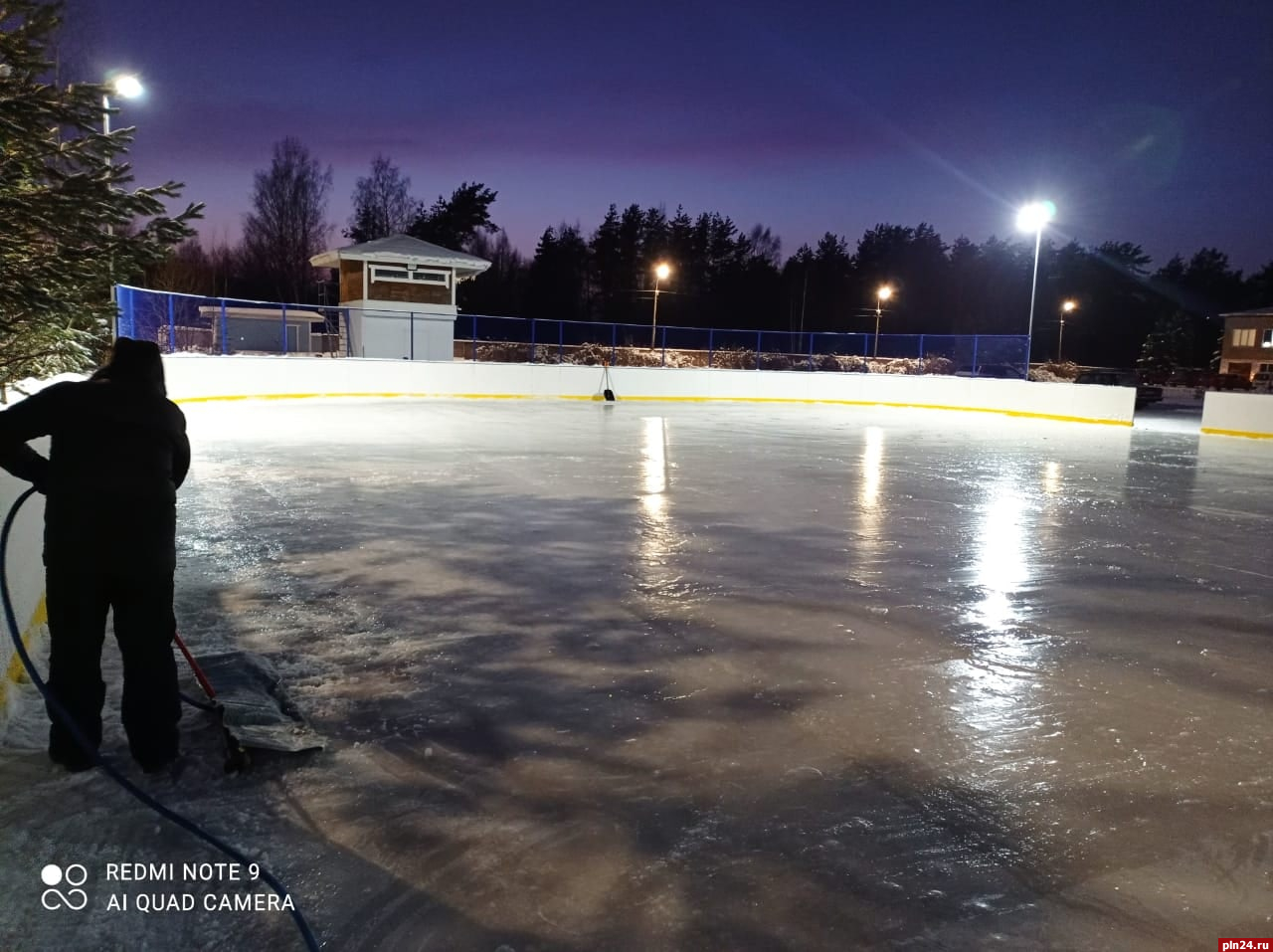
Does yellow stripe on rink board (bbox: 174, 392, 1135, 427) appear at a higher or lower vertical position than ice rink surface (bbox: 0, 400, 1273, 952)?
higher

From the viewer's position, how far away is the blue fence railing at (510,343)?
87.2ft

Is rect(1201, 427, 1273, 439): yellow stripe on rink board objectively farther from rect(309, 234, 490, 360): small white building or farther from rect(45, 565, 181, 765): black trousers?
rect(45, 565, 181, 765): black trousers

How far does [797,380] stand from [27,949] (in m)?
31.2

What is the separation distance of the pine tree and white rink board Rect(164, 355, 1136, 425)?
650 inches

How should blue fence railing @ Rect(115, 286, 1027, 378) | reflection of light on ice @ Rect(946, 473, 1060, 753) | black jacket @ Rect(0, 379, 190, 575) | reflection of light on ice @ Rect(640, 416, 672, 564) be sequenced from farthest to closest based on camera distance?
blue fence railing @ Rect(115, 286, 1027, 378) < reflection of light on ice @ Rect(640, 416, 672, 564) < reflection of light on ice @ Rect(946, 473, 1060, 753) < black jacket @ Rect(0, 379, 190, 575)

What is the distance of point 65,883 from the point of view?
294 cm

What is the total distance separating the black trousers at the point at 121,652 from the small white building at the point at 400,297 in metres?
27.0

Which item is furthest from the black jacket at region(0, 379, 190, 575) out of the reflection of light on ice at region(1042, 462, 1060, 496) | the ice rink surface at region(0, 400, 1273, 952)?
the reflection of light on ice at region(1042, 462, 1060, 496)

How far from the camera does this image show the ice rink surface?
2936 millimetres

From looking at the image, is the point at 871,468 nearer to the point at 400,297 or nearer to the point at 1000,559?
the point at 1000,559

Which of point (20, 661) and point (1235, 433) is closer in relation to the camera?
point (20, 661)

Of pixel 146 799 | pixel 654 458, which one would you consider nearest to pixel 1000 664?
pixel 146 799

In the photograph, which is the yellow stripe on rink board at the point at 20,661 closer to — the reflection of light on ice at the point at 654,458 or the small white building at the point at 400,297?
the reflection of light on ice at the point at 654,458

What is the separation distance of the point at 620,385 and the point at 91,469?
2677 cm
